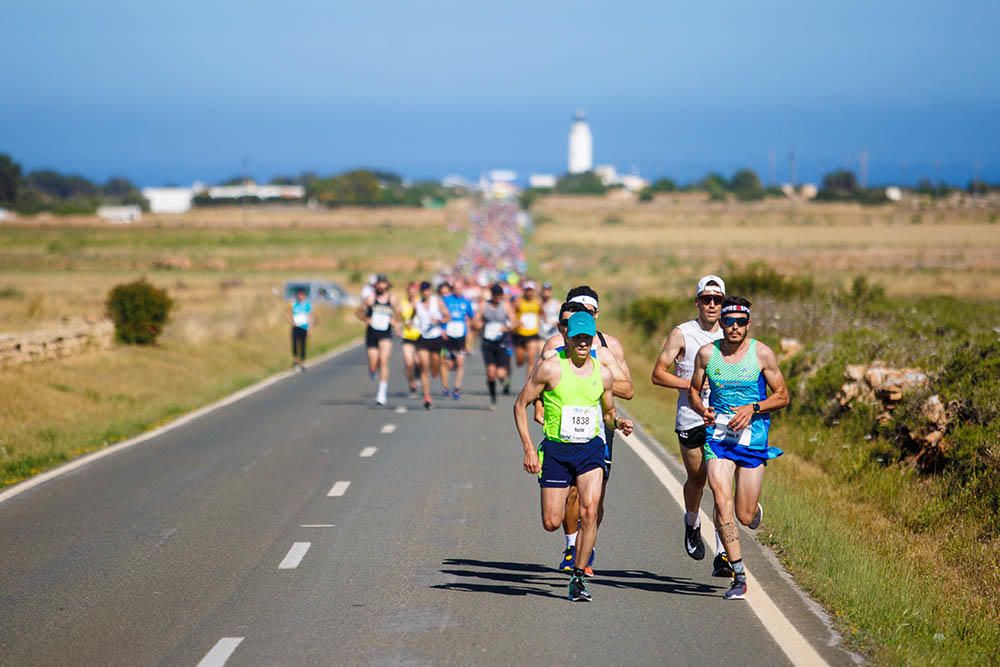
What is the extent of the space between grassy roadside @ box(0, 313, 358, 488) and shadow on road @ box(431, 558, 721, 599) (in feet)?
20.7

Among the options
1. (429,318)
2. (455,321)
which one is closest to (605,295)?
(455,321)

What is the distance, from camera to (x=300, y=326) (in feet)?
92.6

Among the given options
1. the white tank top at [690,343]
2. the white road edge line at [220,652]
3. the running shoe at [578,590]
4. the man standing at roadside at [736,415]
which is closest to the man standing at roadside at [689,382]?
the white tank top at [690,343]

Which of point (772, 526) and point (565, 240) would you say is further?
point (565, 240)

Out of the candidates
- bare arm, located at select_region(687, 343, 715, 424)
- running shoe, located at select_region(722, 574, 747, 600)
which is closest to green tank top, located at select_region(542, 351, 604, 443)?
bare arm, located at select_region(687, 343, 715, 424)

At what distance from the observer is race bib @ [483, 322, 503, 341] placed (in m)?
20.9

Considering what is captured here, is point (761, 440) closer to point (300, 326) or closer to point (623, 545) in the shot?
point (623, 545)

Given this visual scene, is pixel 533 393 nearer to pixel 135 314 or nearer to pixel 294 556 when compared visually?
pixel 294 556

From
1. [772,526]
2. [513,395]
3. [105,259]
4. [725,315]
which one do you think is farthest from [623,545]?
[105,259]

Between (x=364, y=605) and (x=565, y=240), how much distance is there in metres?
102

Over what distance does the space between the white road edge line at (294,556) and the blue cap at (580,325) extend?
8.97 feet

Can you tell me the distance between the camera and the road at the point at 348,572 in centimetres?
756

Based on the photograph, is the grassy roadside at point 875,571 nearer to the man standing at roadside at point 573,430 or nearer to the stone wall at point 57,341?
the man standing at roadside at point 573,430

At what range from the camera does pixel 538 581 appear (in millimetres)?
9234
